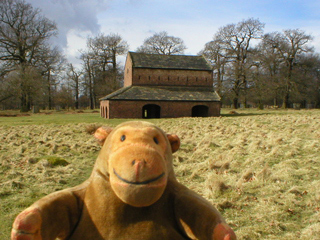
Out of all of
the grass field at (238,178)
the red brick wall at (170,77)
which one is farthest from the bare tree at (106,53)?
the grass field at (238,178)

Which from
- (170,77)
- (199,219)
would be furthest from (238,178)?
(170,77)

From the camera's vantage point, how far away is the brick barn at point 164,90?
2464cm

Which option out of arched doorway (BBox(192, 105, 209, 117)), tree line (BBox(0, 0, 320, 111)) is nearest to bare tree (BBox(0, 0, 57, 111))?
tree line (BBox(0, 0, 320, 111))

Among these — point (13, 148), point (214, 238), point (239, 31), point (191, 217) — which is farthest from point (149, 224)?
point (239, 31)

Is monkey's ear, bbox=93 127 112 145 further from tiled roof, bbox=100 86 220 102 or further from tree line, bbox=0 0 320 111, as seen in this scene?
tree line, bbox=0 0 320 111

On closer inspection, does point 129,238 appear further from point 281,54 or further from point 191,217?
point 281,54

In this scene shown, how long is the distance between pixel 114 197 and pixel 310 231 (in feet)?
8.40

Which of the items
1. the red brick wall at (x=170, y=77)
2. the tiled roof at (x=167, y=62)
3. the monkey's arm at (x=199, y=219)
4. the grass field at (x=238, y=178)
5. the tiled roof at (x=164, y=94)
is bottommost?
the grass field at (x=238, y=178)

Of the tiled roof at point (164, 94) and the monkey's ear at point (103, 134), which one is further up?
the tiled roof at point (164, 94)

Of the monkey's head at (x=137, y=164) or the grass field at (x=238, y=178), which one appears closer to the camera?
the monkey's head at (x=137, y=164)

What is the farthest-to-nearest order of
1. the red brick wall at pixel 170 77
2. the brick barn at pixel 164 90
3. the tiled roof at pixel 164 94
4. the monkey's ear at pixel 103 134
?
1. the red brick wall at pixel 170 77
2. the tiled roof at pixel 164 94
3. the brick barn at pixel 164 90
4. the monkey's ear at pixel 103 134

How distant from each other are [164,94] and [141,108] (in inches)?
126

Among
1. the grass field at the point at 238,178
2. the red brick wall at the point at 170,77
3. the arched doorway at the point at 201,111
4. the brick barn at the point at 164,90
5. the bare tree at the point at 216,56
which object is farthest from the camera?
the bare tree at the point at 216,56

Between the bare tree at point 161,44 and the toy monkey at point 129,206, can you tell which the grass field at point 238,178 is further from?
the bare tree at point 161,44
